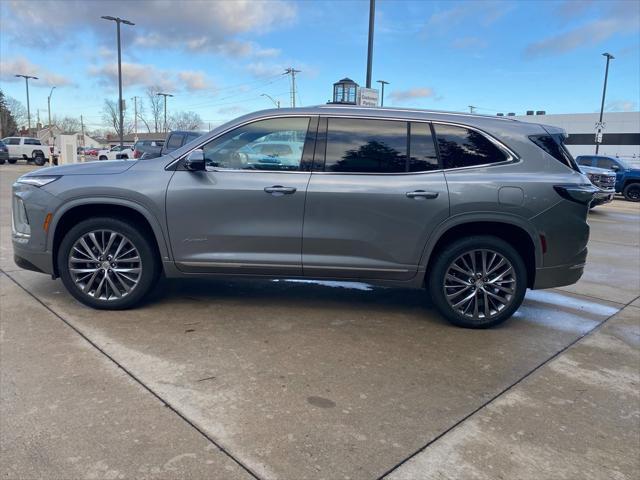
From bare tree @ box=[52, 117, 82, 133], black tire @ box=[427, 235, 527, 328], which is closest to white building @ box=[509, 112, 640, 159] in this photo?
black tire @ box=[427, 235, 527, 328]

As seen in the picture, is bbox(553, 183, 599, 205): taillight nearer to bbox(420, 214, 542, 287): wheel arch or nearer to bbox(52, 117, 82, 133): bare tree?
bbox(420, 214, 542, 287): wheel arch

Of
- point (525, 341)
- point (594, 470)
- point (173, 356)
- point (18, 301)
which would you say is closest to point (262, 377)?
point (173, 356)

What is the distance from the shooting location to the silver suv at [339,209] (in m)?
4.21

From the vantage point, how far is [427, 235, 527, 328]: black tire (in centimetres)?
429

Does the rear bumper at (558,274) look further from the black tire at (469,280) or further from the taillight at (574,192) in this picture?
the taillight at (574,192)

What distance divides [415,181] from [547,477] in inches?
94.8

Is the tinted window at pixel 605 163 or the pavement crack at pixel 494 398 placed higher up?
the tinted window at pixel 605 163

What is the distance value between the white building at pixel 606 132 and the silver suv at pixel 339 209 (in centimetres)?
5153

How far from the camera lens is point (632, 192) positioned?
21531 mm

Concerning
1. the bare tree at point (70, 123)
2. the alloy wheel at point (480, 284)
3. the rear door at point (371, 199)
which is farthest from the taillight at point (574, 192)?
the bare tree at point (70, 123)

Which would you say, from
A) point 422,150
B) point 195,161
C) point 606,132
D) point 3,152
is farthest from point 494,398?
point 606,132

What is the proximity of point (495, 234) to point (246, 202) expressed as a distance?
2132 mm

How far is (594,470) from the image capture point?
257 centimetres

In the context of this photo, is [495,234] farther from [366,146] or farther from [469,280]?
[366,146]
